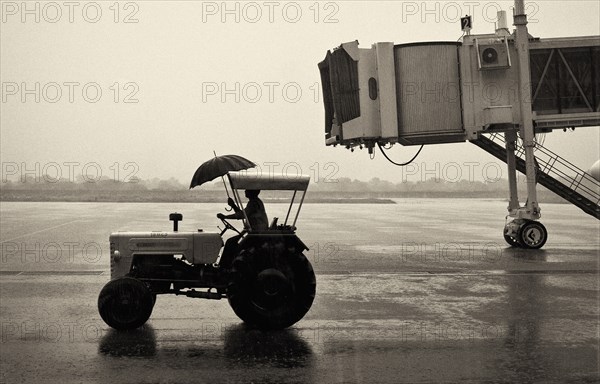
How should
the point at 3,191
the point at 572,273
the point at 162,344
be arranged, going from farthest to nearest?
the point at 3,191
the point at 572,273
the point at 162,344

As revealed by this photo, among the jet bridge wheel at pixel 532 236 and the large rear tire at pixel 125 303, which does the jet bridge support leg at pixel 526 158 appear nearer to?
the jet bridge wheel at pixel 532 236

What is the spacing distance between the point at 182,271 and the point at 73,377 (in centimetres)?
295

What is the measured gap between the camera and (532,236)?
70.0ft

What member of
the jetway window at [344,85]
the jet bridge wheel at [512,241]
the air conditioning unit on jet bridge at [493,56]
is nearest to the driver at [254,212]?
the jetway window at [344,85]

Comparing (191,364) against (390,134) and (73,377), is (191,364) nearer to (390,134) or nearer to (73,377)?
(73,377)

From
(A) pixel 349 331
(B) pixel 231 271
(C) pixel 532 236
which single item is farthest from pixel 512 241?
(B) pixel 231 271

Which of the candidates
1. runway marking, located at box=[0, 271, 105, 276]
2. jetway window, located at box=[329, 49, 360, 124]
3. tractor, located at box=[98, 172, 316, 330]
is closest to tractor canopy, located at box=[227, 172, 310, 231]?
tractor, located at box=[98, 172, 316, 330]

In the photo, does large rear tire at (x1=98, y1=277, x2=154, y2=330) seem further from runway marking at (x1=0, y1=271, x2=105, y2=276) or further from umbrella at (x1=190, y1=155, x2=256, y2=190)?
runway marking at (x1=0, y1=271, x2=105, y2=276)

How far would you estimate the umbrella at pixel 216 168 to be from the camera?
915 centimetres

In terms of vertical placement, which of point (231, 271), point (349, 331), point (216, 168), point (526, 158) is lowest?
point (349, 331)

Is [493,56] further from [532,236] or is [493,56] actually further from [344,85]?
[532,236]

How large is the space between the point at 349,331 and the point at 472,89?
1409 cm

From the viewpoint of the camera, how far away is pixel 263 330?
9.27 metres

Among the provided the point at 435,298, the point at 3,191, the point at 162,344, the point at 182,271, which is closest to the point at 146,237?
the point at 182,271
